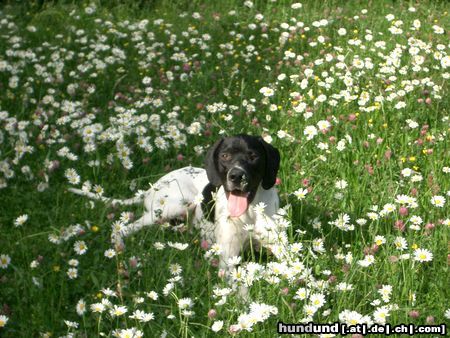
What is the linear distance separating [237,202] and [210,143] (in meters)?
1.67

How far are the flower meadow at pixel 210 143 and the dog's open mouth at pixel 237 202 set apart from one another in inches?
13.0

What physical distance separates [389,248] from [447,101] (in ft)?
10.1

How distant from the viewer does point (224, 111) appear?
278 inches

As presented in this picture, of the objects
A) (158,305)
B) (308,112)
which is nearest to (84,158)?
(308,112)

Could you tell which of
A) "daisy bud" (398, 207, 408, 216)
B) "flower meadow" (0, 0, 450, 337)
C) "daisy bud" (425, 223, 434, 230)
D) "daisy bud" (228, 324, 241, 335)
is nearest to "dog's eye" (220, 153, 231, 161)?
"flower meadow" (0, 0, 450, 337)

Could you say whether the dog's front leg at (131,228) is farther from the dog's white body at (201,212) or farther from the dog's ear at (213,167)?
the dog's ear at (213,167)

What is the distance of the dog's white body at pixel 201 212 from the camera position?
4.81 metres

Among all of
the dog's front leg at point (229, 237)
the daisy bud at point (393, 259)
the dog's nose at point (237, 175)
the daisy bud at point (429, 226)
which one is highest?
the dog's nose at point (237, 175)

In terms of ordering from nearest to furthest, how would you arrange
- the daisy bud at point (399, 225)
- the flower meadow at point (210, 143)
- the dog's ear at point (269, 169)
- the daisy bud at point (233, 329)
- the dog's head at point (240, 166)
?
the daisy bud at point (233, 329) → the flower meadow at point (210, 143) → the daisy bud at point (399, 225) → the dog's head at point (240, 166) → the dog's ear at point (269, 169)

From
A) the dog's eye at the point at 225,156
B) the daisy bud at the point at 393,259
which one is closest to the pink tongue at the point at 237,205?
the dog's eye at the point at 225,156

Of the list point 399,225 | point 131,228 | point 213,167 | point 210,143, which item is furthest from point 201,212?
point 399,225

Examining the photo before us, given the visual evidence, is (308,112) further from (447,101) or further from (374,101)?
(447,101)

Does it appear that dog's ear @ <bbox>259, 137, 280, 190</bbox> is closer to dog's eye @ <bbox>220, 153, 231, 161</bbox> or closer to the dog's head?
the dog's head

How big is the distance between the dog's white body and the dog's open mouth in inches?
2.0
